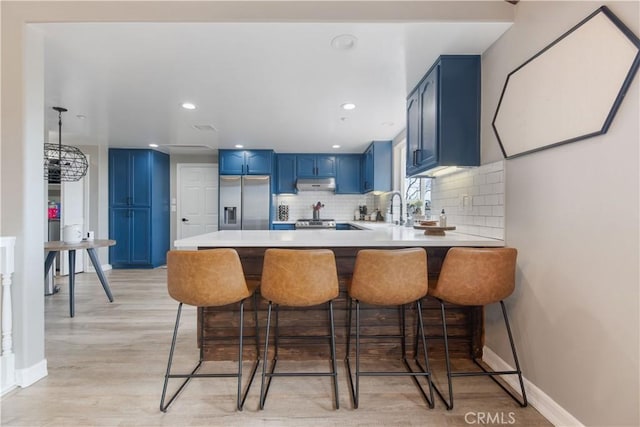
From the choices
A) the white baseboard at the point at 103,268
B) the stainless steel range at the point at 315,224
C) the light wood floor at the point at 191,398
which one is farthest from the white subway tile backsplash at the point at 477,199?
the white baseboard at the point at 103,268

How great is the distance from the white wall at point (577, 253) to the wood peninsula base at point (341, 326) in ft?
0.87

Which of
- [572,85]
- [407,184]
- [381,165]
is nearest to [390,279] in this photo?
[572,85]

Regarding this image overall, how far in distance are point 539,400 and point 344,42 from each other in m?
2.47

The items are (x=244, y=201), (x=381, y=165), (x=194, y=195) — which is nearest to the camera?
(x=381, y=165)

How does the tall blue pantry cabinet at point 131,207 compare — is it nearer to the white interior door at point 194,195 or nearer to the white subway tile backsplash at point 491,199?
the white interior door at point 194,195

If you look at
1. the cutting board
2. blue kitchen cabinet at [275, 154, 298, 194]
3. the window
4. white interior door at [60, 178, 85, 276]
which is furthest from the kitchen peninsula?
white interior door at [60, 178, 85, 276]

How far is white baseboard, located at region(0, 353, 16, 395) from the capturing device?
175 centimetres

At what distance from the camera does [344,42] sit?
6.58 feet

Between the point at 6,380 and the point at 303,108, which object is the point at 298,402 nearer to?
the point at 6,380

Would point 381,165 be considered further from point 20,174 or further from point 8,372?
point 8,372

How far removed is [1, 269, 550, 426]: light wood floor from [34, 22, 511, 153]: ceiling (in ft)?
7.36

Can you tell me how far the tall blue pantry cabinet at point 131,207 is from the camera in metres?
5.40

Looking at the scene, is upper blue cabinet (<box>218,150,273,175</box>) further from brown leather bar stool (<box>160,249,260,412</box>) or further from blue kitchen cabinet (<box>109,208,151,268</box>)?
brown leather bar stool (<box>160,249,260,412</box>)

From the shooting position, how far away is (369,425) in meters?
1.52
